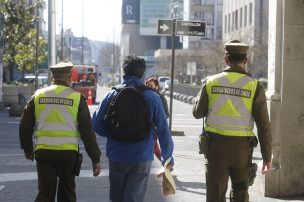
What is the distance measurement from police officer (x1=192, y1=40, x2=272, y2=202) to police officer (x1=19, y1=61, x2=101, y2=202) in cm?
108

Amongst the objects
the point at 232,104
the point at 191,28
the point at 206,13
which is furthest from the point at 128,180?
the point at 206,13

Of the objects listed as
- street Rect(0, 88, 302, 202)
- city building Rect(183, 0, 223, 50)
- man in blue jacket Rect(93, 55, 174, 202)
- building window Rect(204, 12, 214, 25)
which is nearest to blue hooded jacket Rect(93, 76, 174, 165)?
man in blue jacket Rect(93, 55, 174, 202)

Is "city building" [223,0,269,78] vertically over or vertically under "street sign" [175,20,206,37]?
over

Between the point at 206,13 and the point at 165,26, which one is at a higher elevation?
the point at 206,13

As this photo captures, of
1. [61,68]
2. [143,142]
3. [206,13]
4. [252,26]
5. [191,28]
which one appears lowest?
[143,142]

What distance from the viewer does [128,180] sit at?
18.8 feet

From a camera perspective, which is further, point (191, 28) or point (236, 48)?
point (191, 28)

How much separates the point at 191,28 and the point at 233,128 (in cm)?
927

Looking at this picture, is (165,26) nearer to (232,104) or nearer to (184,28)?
(184,28)

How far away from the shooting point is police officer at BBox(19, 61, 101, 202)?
5945 millimetres

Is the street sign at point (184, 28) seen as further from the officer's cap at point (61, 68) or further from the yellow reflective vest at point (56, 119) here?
the yellow reflective vest at point (56, 119)

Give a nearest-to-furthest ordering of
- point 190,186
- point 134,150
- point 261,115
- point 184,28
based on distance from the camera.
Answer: point 134,150, point 261,115, point 190,186, point 184,28

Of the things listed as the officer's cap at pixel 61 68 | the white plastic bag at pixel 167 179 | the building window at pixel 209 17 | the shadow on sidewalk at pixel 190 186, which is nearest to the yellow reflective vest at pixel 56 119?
the officer's cap at pixel 61 68

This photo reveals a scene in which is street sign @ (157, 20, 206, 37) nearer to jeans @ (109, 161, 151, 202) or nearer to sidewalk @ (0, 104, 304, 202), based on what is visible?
sidewalk @ (0, 104, 304, 202)
